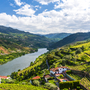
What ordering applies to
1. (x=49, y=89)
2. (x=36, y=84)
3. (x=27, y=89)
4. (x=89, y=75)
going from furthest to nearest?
(x=36, y=84)
(x=89, y=75)
(x=49, y=89)
(x=27, y=89)

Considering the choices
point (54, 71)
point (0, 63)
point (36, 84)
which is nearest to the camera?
point (36, 84)

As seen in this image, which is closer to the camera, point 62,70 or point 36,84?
point 36,84

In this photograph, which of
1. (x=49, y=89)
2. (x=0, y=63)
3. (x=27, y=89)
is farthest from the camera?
(x=0, y=63)

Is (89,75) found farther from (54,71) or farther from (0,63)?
(0,63)

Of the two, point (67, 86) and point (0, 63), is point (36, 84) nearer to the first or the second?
point (67, 86)

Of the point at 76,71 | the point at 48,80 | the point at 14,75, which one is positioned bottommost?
the point at 14,75

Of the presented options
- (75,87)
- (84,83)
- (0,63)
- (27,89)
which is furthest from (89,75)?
(0,63)

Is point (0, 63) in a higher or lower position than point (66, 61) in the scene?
lower

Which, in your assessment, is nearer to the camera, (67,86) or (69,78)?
(67,86)

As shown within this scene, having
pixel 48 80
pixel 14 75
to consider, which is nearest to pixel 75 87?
pixel 48 80
